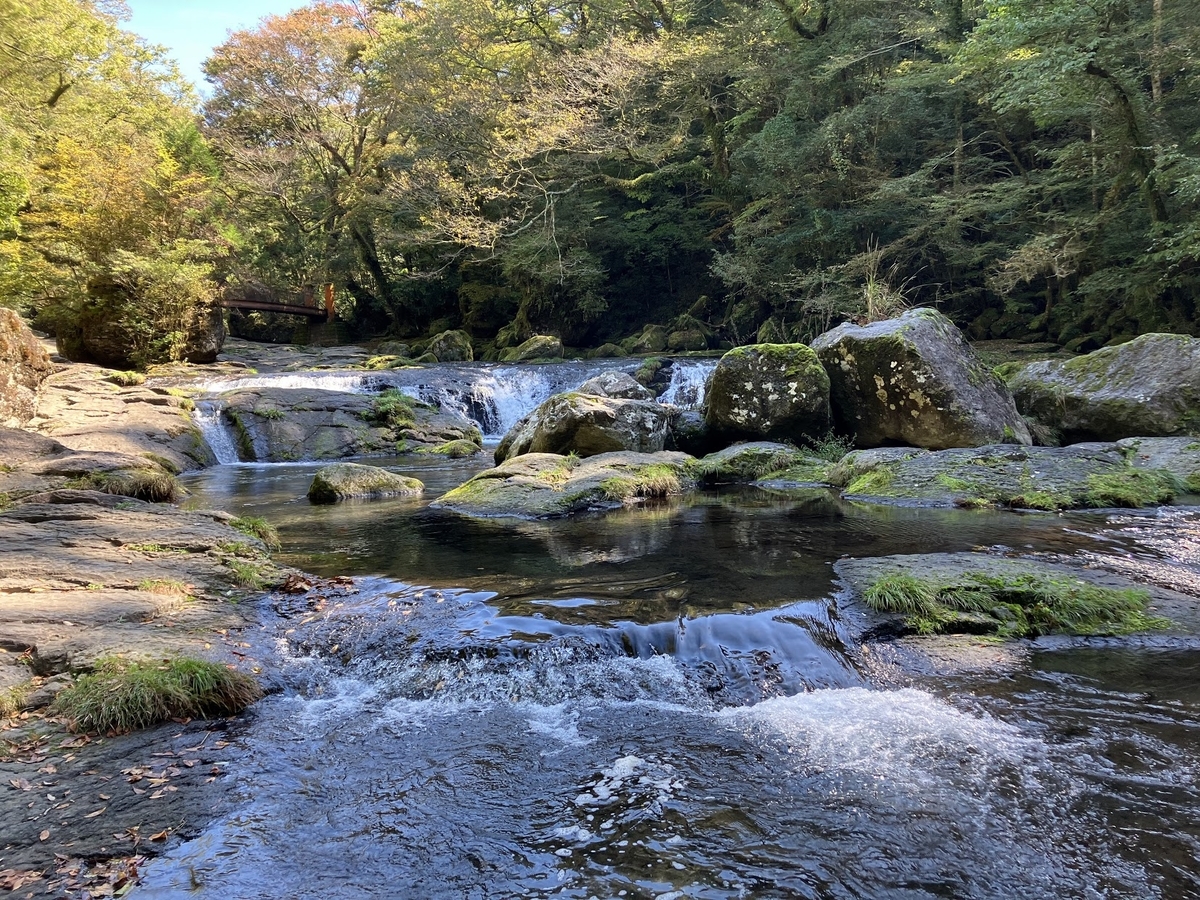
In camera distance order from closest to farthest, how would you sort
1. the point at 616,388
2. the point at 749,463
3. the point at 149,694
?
the point at 149,694 < the point at 749,463 < the point at 616,388

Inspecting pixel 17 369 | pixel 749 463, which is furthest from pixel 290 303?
pixel 749 463

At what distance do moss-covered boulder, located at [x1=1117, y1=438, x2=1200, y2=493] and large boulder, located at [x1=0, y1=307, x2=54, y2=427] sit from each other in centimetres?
1655

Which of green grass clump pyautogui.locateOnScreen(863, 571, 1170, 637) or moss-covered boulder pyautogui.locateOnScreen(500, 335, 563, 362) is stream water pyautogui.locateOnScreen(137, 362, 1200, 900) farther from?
moss-covered boulder pyautogui.locateOnScreen(500, 335, 563, 362)

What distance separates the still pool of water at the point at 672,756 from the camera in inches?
98.7

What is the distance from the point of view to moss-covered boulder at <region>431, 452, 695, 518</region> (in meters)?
8.45

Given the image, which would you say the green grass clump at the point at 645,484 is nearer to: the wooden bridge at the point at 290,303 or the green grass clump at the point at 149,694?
the green grass clump at the point at 149,694

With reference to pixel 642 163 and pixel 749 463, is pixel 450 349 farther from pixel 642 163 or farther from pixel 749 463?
pixel 749 463

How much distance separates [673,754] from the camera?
336 cm

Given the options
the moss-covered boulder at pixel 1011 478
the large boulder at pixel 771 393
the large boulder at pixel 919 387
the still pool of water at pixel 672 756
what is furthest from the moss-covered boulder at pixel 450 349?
the still pool of water at pixel 672 756

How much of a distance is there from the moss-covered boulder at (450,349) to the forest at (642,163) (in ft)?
9.47

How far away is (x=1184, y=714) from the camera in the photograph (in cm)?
342

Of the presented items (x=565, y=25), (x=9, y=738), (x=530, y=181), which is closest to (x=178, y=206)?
(x=530, y=181)

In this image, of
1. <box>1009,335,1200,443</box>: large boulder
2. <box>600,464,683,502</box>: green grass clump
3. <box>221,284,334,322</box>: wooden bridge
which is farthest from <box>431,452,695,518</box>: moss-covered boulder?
<box>221,284,334,322</box>: wooden bridge

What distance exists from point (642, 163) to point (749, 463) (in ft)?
63.9
